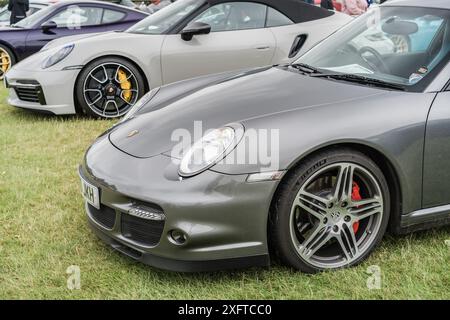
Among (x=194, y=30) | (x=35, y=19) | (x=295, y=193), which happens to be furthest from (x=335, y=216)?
(x=35, y=19)

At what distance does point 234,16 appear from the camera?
6188mm

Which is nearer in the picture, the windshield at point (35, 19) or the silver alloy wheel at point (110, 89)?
the silver alloy wheel at point (110, 89)

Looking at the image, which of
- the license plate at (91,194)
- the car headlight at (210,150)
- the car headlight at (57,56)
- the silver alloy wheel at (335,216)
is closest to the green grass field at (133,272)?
the silver alloy wheel at (335,216)

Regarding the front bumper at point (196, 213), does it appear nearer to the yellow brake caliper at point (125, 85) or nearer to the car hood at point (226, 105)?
the car hood at point (226, 105)

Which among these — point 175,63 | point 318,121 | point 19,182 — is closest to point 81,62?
point 175,63

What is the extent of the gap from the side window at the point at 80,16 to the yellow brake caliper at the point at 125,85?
2.61 metres

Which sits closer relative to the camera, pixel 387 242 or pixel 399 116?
pixel 399 116

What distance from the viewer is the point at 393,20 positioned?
358 centimetres

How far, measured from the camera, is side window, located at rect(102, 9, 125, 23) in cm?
832

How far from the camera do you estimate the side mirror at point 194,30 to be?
233 inches

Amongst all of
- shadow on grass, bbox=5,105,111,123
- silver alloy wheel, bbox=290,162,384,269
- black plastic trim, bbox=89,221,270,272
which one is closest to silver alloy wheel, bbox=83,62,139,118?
shadow on grass, bbox=5,105,111,123

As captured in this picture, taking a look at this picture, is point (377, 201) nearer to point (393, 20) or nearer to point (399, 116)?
point (399, 116)

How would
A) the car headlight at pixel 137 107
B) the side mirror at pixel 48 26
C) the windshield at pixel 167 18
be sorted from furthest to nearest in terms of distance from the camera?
Answer: the side mirror at pixel 48 26
the windshield at pixel 167 18
the car headlight at pixel 137 107

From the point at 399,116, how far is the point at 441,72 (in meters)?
0.41
